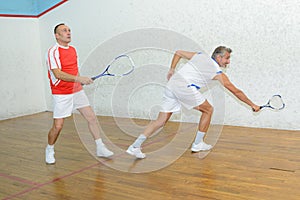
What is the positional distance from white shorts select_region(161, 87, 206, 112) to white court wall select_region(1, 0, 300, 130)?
138cm

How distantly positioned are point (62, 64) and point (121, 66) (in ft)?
7.73

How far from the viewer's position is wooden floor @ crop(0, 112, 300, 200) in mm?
2576

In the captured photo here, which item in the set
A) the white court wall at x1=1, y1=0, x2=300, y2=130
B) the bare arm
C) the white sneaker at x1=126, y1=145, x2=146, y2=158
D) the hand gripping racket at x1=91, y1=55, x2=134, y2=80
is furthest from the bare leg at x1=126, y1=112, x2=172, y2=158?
the hand gripping racket at x1=91, y1=55, x2=134, y2=80

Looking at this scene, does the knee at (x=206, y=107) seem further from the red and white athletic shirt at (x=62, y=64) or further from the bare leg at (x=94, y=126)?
the red and white athletic shirt at (x=62, y=64)

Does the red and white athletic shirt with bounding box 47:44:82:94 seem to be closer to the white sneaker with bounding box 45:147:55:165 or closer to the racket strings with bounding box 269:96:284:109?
the white sneaker with bounding box 45:147:55:165

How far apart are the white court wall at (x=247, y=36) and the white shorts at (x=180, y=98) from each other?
1379 millimetres

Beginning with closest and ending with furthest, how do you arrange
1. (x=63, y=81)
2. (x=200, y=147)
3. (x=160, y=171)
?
1. (x=160, y=171)
2. (x=63, y=81)
3. (x=200, y=147)

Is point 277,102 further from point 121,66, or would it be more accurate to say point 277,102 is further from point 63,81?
point 63,81

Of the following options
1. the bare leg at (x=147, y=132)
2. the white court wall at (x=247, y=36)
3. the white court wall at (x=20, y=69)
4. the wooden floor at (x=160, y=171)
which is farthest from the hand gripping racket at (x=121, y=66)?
the bare leg at (x=147, y=132)

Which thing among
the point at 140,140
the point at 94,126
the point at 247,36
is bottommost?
the point at 140,140

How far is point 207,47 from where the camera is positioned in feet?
15.5

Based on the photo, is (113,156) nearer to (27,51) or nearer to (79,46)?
(79,46)

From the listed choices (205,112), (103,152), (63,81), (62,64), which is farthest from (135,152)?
(62,64)

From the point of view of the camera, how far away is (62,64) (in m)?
3.18
